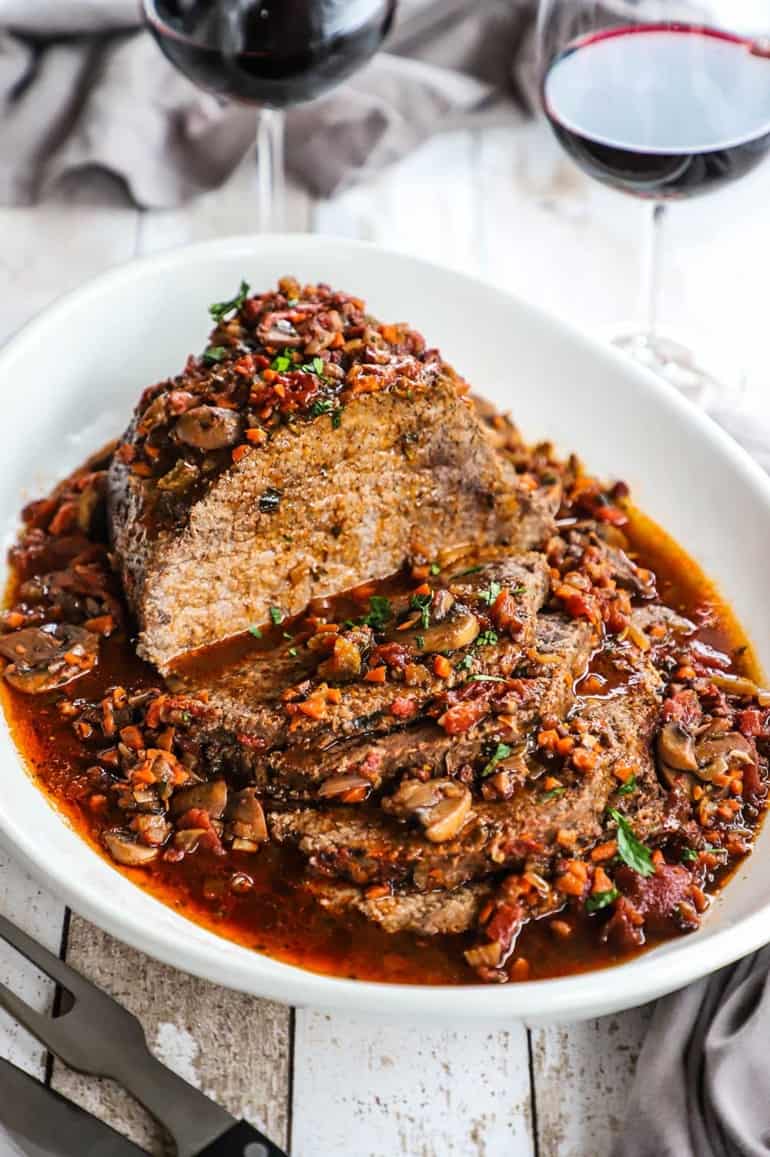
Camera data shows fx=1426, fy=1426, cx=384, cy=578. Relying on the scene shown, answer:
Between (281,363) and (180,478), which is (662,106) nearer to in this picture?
(281,363)

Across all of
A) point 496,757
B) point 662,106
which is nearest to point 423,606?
point 496,757

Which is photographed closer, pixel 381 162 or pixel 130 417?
pixel 130 417

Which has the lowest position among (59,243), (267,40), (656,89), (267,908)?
(59,243)

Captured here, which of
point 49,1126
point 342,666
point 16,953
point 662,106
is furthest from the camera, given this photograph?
point 662,106

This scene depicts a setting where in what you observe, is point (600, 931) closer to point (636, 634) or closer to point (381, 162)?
point (636, 634)

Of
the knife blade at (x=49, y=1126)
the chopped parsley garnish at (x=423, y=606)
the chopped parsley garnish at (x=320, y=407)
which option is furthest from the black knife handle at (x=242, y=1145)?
the chopped parsley garnish at (x=320, y=407)

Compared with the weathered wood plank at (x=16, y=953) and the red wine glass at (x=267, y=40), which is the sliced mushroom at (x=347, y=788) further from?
the red wine glass at (x=267, y=40)

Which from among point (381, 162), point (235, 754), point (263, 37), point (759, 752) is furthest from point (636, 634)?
point (381, 162)
